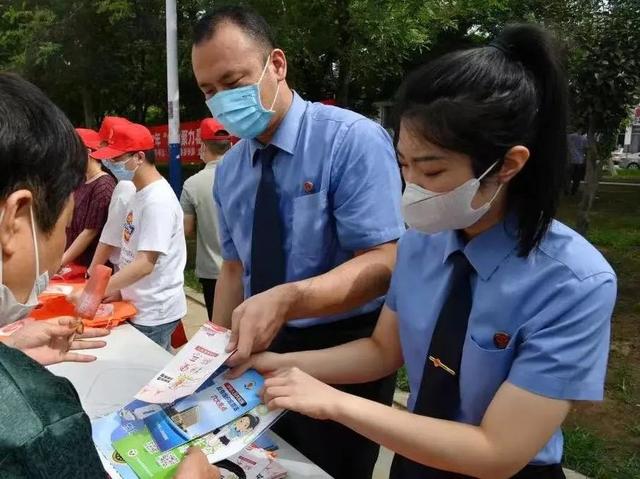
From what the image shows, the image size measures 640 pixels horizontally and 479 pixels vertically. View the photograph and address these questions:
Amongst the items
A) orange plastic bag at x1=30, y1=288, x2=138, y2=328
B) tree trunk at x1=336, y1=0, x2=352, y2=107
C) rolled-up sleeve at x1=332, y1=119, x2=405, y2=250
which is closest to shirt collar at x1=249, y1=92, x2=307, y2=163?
rolled-up sleeve at x1=332, y1=119, x2=405, y2=250

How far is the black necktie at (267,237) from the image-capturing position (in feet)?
5.75

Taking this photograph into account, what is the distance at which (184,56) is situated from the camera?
33.1 ft

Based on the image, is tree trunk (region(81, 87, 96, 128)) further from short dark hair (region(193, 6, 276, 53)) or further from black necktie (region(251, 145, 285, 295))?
black necktie (region(251, 145, 285, 295))

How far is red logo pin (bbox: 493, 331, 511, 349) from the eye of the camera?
43.9 inches

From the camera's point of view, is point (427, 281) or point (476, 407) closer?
point (476, 407)

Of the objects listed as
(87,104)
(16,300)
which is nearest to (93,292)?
(16,300)

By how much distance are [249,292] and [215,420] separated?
61 centimetres

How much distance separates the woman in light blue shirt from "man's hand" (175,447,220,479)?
18 centimetres

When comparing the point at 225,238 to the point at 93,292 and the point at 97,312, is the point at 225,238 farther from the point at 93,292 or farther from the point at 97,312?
the point at 97,312

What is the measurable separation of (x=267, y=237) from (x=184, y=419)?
0.62 m

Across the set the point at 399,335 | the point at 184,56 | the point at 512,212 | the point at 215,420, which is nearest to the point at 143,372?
the point at 215,420

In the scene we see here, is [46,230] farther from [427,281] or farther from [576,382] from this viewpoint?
[576,382]

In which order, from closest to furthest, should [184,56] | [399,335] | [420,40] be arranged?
[399,335] → [420,40] → [184,56]

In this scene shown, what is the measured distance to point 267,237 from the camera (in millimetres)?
1758
